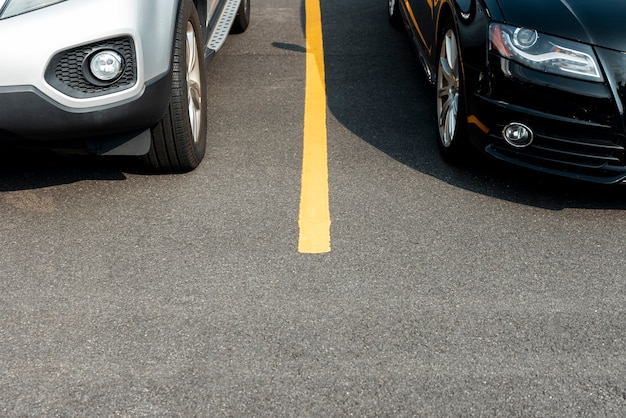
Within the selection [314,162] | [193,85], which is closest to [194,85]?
[193,85]

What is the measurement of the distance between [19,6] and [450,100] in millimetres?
2176

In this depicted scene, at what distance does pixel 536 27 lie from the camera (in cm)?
400

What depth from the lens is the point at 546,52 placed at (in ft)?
13.0

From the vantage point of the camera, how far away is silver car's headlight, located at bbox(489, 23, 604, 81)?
12.8 ft

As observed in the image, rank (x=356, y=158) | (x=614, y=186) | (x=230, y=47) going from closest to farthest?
(x=614, y=186) → (x=356, y=158) → (x=230, y=47)

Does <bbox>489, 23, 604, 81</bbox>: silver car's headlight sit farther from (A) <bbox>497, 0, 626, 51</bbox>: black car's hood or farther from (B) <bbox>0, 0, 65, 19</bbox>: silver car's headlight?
(B) <bbox>0, 0, 65, 19</bbox>: silver car's headlight

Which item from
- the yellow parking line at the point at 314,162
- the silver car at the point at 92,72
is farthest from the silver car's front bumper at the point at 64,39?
the yellow parking line at the point at 314,162

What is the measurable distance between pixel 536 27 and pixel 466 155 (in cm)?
85

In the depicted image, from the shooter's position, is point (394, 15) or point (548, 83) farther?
point (394, 15)

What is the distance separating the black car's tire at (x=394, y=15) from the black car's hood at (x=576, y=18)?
2.96 m

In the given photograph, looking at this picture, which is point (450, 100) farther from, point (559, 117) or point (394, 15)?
point (394, 15)

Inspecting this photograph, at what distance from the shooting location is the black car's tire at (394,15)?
7039 mm

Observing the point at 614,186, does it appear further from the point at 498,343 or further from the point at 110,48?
the point at 110,48

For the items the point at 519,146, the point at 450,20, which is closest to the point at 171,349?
the point at 519,146
